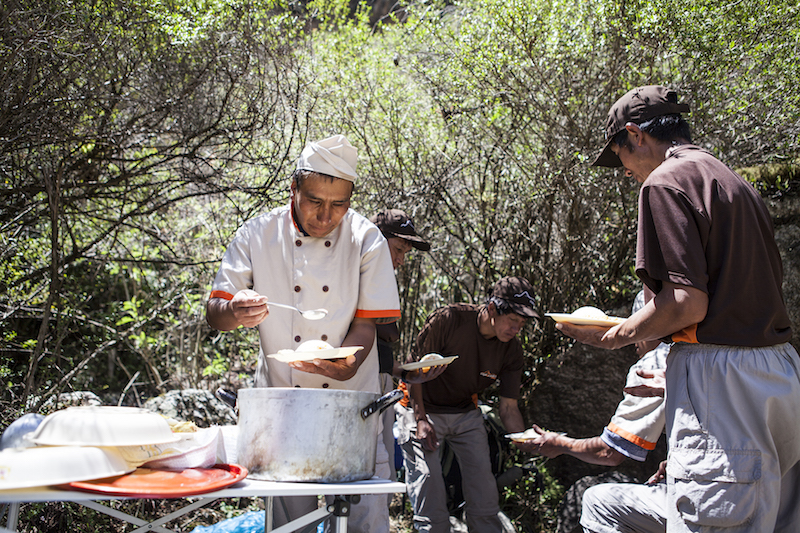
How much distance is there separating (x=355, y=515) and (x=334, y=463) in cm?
69

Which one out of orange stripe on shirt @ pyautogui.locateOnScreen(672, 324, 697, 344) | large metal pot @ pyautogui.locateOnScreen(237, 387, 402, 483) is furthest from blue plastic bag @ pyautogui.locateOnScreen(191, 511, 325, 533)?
orange stripe on shirt @ pyautogui.locateOnScreen(672, 324, 697, 344)

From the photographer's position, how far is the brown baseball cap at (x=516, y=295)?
382cm

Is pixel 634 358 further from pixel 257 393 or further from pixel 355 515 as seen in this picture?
pixel 257 393

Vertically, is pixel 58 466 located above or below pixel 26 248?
below

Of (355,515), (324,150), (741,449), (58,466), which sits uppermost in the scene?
(324,150)

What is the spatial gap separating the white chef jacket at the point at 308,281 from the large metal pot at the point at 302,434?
0.61 meters

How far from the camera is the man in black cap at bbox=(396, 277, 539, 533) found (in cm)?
367

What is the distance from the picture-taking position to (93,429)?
137cm

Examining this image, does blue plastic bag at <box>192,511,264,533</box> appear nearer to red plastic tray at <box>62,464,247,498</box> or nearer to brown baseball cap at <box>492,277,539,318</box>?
red plastic tray at <box>62,464,247,498</box>

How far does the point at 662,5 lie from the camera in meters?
4.05

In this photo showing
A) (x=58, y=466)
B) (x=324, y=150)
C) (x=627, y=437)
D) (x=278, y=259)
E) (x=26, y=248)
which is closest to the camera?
(x=58, y=466)

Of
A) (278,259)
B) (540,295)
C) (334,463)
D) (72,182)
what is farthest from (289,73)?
(334,463)

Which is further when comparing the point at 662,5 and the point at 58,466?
the point at 662,5

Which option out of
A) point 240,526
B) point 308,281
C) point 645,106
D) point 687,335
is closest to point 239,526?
point 240,526
